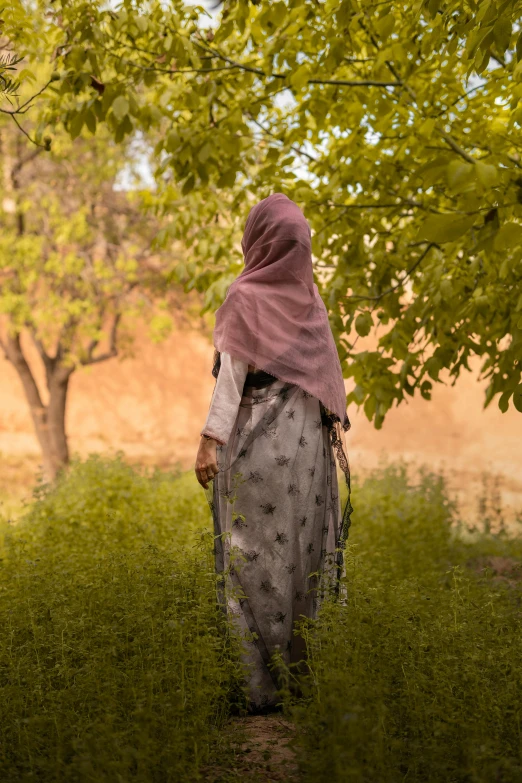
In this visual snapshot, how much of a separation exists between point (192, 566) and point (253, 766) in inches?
39.2

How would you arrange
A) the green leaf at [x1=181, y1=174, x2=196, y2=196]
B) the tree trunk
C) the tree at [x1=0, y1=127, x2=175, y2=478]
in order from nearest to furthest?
the green leaf at [x1=181, y1=174, x2=196, y2=196], the tree at [x1=0, y1=127, x2=175, y2=478], the tree trunk

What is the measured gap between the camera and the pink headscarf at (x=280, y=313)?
297 cm

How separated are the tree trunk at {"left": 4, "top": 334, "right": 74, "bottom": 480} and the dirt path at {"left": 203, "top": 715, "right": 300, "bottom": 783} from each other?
9.91 m

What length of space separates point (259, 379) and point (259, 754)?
4.53 feet

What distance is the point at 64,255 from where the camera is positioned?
1202cm

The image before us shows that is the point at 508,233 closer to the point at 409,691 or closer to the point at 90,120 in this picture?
the point at 409,691

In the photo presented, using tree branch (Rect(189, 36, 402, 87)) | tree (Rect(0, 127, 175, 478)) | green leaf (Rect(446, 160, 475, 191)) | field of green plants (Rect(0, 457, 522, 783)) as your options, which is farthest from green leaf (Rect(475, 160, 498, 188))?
tree (Rect(0, 127, 175, 478))

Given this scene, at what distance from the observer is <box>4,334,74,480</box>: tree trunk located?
1227cm

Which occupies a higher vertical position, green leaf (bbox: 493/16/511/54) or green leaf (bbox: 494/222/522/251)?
green leaf (bbox: 493/16/511/54)

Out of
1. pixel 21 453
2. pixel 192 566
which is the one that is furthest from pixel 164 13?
pixel 21 453

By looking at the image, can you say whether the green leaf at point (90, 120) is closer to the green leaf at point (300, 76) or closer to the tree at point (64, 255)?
the green leaf at point (300, 76)

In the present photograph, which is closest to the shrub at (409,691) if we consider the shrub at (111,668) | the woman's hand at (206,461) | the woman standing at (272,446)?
the woman standing at (272,446)

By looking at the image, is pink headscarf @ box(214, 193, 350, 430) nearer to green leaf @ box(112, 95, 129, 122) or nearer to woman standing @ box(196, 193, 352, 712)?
woman standing @ box(196, 193, 352, 712)

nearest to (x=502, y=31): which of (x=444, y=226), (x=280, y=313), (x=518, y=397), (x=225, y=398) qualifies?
(x=444, y=226)
